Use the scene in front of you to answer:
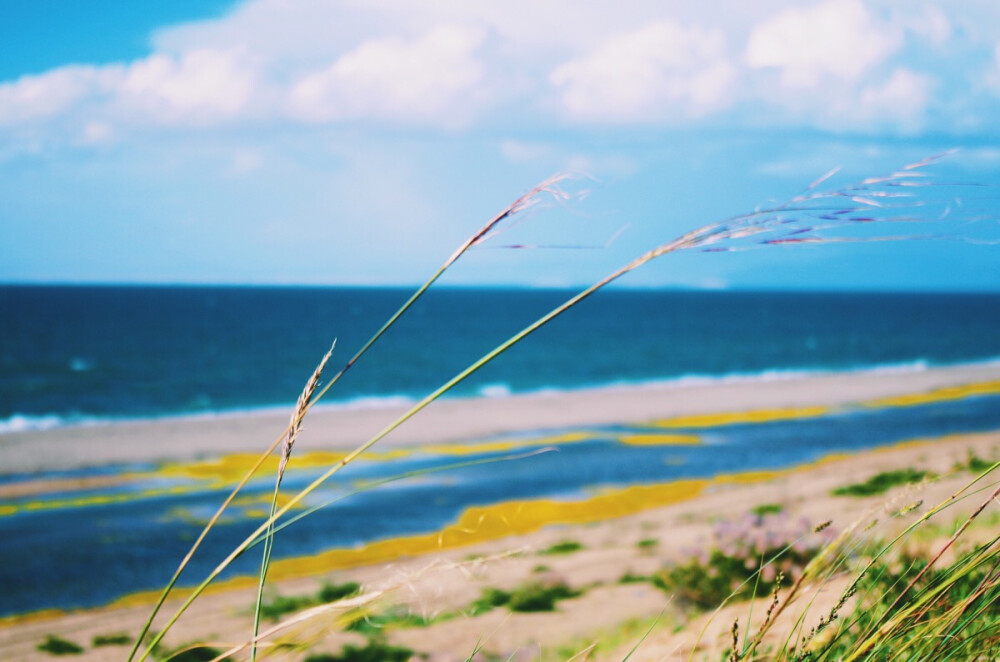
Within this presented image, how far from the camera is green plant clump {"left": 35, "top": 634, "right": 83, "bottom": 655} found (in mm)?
6852

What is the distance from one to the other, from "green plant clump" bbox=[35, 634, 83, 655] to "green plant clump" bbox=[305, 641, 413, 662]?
2429 mm

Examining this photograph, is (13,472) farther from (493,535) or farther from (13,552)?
(493,535)

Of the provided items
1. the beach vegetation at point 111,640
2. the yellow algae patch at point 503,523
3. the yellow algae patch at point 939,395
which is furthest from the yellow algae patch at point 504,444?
the yellow algae patch at point 939,395

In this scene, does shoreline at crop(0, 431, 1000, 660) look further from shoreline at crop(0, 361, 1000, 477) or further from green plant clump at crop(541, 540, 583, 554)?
shoreline at crop(0, 361, 1000, 477)

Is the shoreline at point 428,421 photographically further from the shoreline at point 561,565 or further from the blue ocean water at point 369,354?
the shoreline at point 561,565

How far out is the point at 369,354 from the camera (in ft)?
138

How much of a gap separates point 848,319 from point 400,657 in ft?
290

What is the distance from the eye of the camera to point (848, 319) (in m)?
85.4

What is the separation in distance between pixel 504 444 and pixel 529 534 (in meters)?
7.54

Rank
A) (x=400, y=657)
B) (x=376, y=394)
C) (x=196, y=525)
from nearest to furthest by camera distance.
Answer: (x=400, y=657) → (x=196, y=525) → (x=376, y=394)

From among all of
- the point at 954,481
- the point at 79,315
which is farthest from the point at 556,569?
the point at 79,315

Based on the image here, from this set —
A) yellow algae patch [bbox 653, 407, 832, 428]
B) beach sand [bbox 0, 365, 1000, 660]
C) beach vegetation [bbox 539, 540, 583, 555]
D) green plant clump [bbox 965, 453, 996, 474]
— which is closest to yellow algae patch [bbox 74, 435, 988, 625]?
beach sand [bbox 0, 365, 1000, 660]

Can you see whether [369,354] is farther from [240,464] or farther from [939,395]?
[939,395]

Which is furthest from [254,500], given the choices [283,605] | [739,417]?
[739,417]
